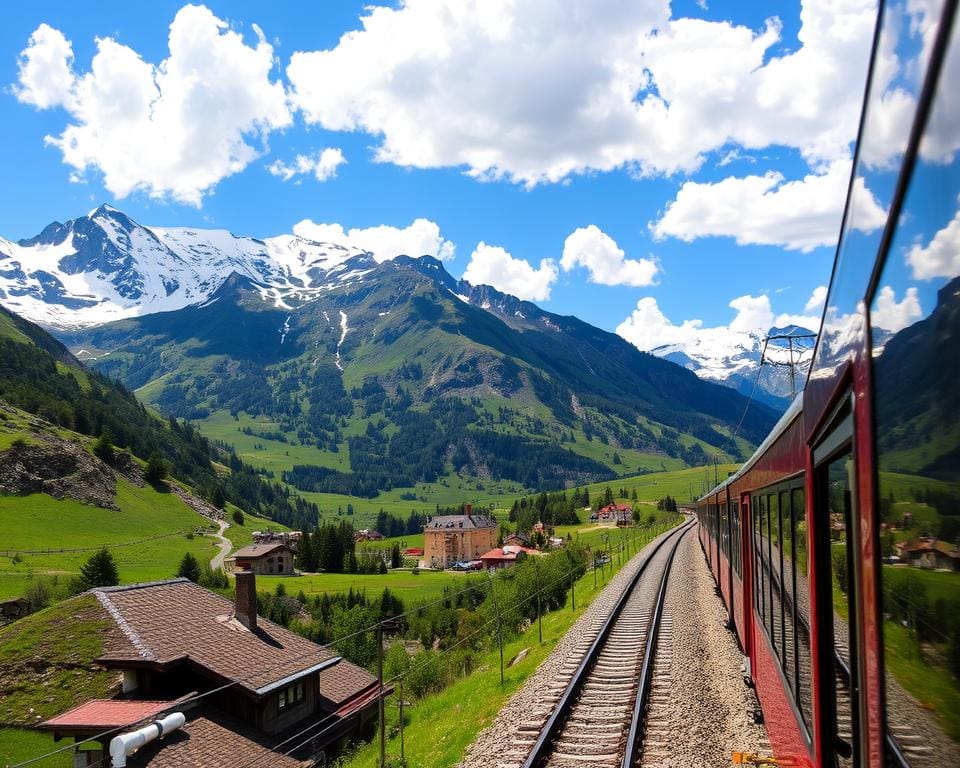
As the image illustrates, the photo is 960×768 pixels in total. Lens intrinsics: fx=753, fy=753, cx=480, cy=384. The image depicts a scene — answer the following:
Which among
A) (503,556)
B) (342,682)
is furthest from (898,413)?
(503,556)

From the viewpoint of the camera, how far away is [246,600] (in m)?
39.5

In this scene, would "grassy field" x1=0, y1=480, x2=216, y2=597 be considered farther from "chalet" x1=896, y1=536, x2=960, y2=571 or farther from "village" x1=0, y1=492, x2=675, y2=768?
"chalet" x1=896, y1=536, x2=960, y2=571

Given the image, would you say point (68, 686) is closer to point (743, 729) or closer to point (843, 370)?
point (743, 729)

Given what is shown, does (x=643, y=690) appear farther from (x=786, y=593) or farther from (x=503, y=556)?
(x=503, y=556)

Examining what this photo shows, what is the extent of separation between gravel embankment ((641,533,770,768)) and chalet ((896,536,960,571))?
1075 centimetres

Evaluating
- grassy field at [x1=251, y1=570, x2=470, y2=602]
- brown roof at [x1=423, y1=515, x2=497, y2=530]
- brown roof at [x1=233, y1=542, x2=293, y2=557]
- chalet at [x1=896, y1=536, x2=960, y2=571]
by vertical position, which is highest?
chalet at [x1=896, y1=536, x2=960, y2=571]

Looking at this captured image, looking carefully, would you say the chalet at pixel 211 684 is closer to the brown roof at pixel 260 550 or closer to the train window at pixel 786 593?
A: the train window at pixel 786 593

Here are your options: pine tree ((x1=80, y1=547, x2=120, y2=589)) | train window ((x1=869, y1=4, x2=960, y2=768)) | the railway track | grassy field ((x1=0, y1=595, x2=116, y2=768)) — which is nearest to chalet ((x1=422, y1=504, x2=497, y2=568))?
pine tree ((x1=80, y1=547, x2=120, y2=589))

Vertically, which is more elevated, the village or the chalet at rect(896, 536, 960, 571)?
the chalet at rect(896, 536, 960, 571)

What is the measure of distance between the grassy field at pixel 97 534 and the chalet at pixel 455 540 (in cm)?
5157

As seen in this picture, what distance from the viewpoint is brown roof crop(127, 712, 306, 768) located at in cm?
2592

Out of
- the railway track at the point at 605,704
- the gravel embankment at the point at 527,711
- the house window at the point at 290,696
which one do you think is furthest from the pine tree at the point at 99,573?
the railway track at the point at 605,704

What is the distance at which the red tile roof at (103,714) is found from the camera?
28.8 meters

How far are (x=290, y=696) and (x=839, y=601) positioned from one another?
34565 mm
